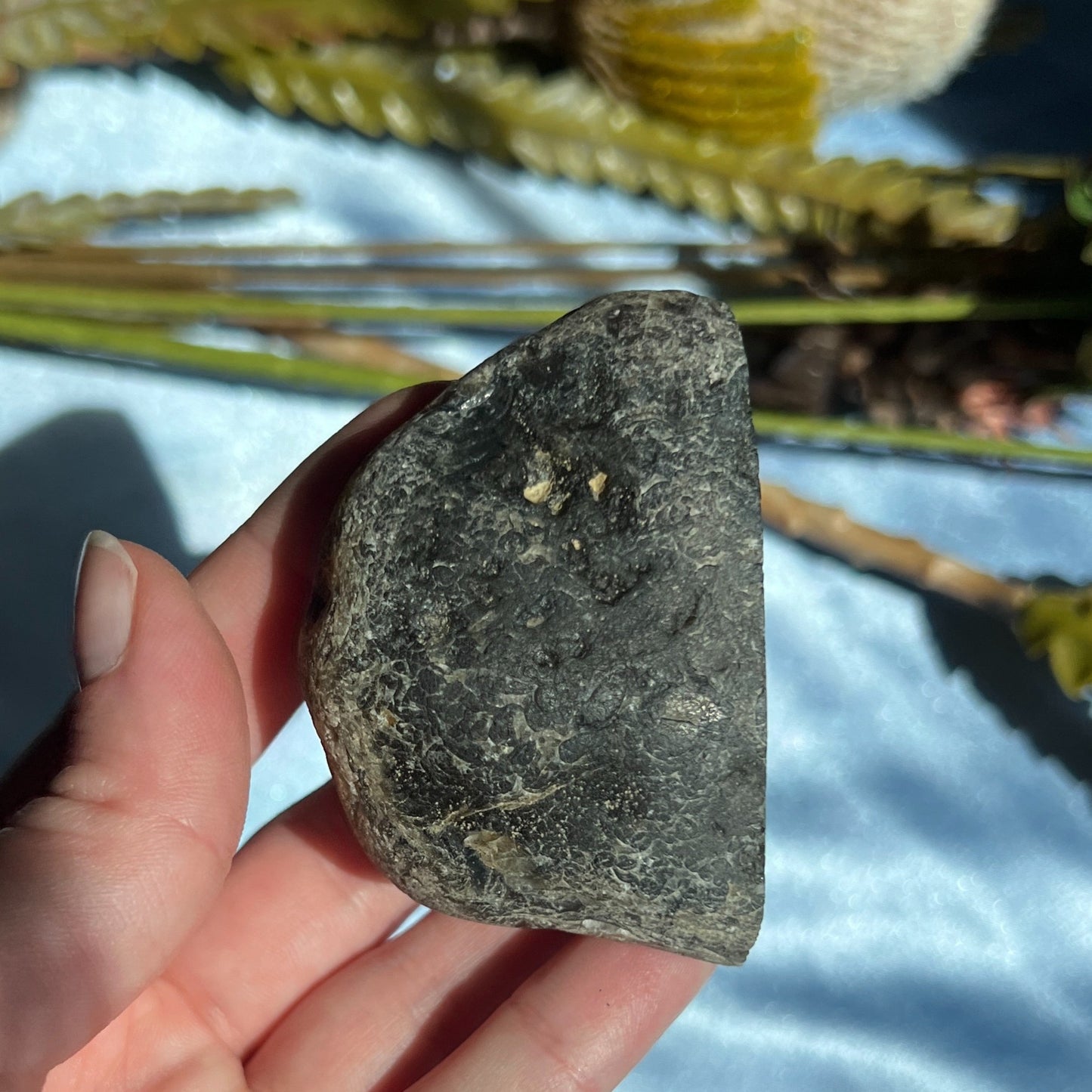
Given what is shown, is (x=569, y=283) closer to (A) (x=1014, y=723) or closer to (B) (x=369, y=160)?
(B) (x=369, y=160)

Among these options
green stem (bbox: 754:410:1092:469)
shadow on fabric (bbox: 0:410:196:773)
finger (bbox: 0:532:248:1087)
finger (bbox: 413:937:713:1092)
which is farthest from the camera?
shadow on fabric (bbox: 0:410:196:773)

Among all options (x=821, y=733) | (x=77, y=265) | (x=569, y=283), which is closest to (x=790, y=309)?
(x=569, y=283)

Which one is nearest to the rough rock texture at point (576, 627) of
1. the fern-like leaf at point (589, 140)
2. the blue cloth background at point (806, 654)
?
the fern-like leaf at point (589, 140)

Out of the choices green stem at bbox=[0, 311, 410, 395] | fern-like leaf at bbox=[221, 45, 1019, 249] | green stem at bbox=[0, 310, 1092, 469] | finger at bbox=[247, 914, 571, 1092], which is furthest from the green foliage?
green stem at bbox=[0, 311, 410, 395]

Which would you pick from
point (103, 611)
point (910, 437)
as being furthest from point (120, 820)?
point (910, 437)

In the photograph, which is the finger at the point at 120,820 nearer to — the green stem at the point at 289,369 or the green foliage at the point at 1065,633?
the green stem at the point at 289,369

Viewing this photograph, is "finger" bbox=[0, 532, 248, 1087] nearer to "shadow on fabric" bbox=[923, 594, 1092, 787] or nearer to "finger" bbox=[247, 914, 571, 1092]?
"finger" bbox=[247, 914, 571, 1092]

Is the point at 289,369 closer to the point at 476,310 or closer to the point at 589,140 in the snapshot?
the point at 476,310
